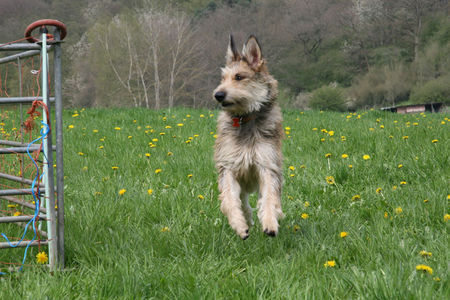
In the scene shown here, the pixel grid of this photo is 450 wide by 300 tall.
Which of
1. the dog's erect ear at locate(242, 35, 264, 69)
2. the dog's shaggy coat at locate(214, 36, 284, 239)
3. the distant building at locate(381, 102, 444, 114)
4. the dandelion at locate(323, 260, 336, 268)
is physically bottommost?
the distant building at locate(381, 102, 444, 114)

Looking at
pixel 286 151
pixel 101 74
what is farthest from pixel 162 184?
pixel 101 74

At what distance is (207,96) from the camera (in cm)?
3684

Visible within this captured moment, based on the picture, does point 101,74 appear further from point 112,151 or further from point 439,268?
→ point 439,268

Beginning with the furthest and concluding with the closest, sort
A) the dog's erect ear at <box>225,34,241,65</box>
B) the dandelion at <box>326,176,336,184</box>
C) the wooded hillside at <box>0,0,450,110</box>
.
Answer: the wooded hillside at <box>0,0,450,110</box> < the dandelion at <box>326,176,336,184</box> < the dog's erect ear at <box>225,34,241,65</box>

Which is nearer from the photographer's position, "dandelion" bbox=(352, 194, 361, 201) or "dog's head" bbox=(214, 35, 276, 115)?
"dog's head" bbox=(214, 35, 276, 115)

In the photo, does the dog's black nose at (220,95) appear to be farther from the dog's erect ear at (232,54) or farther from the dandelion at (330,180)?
the dandelion at (330,180)

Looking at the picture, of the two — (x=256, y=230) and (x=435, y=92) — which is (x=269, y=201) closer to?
(x=256, y=230)

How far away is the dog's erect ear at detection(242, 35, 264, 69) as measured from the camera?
3.40 meters

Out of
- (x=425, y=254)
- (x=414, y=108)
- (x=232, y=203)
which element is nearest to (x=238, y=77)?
(x=232, y=203)

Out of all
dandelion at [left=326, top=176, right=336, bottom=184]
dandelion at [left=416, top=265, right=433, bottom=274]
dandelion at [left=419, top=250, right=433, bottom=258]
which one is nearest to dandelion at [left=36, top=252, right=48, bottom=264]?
dandelion at [left=416, top=265, right=433, bottom=274]

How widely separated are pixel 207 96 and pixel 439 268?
35.2 metres

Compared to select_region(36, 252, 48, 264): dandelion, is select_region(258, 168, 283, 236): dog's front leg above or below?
above

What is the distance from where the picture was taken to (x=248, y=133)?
334 cm

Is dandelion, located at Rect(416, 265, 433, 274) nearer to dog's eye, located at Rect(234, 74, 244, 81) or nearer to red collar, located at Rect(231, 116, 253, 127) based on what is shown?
red collar, located at Rect(231, 116, 253, 127)
